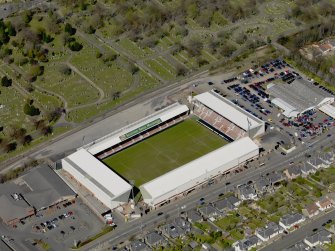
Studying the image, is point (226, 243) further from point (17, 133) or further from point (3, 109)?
point (3, 109)

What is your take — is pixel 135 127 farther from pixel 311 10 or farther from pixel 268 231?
pixel 311 10

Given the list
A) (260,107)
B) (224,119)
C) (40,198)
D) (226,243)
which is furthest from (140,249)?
(260,107)

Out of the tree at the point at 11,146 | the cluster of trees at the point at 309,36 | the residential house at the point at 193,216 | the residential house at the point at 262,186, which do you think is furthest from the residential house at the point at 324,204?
the tree at the point at 11,146

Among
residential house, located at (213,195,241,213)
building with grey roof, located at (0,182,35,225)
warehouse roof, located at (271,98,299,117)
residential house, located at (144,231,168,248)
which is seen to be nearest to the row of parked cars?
building with grey roof, located at (0,182,35,225)

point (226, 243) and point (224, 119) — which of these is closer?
point (226, 243)

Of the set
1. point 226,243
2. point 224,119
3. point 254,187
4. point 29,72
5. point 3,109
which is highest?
point 29,72

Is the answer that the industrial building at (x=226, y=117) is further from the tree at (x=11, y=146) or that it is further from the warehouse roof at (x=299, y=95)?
the tree at (x=11, y=146)
